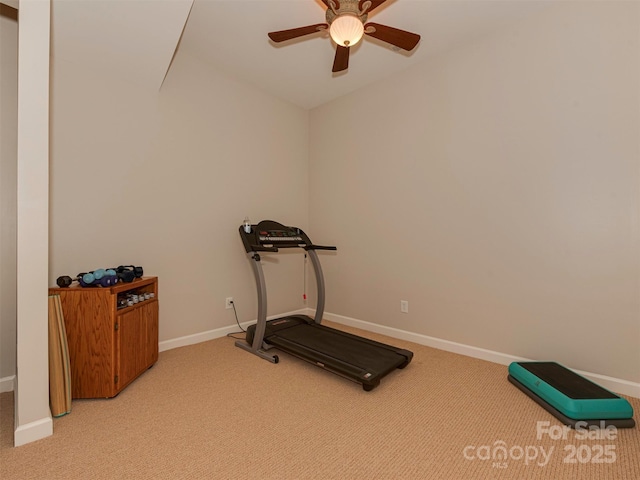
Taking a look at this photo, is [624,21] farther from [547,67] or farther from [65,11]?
[65,11]

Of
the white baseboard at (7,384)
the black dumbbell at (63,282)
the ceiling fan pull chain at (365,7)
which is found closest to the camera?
the ceiling fan pull chain at (365,7)

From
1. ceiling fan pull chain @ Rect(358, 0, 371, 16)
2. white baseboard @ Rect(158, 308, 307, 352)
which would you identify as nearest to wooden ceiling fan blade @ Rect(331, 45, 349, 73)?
ceiling fan pull chain @ Rect(358, 0, 371, 16)

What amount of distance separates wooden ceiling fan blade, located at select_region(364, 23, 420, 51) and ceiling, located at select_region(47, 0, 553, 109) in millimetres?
349

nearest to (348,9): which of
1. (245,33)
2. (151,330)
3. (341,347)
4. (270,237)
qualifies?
(245,33)

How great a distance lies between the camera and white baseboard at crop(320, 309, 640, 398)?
2.17 meters

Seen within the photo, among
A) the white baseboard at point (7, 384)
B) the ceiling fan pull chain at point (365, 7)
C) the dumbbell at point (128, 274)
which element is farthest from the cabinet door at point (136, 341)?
the ceiling fan pull chain at point (365, 7)

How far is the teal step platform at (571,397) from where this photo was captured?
70.6 inches

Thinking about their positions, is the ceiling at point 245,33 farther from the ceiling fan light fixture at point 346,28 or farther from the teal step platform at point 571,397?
the teal step platform at point 571,397

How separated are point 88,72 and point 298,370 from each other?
2.96m

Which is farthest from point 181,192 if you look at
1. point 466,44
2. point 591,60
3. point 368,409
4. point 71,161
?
point 591,60

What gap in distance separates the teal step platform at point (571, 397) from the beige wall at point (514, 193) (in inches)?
15.9

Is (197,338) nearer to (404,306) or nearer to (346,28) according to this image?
(404,306)

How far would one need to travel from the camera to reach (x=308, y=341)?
9.38 ft

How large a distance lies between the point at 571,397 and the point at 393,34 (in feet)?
8.49
